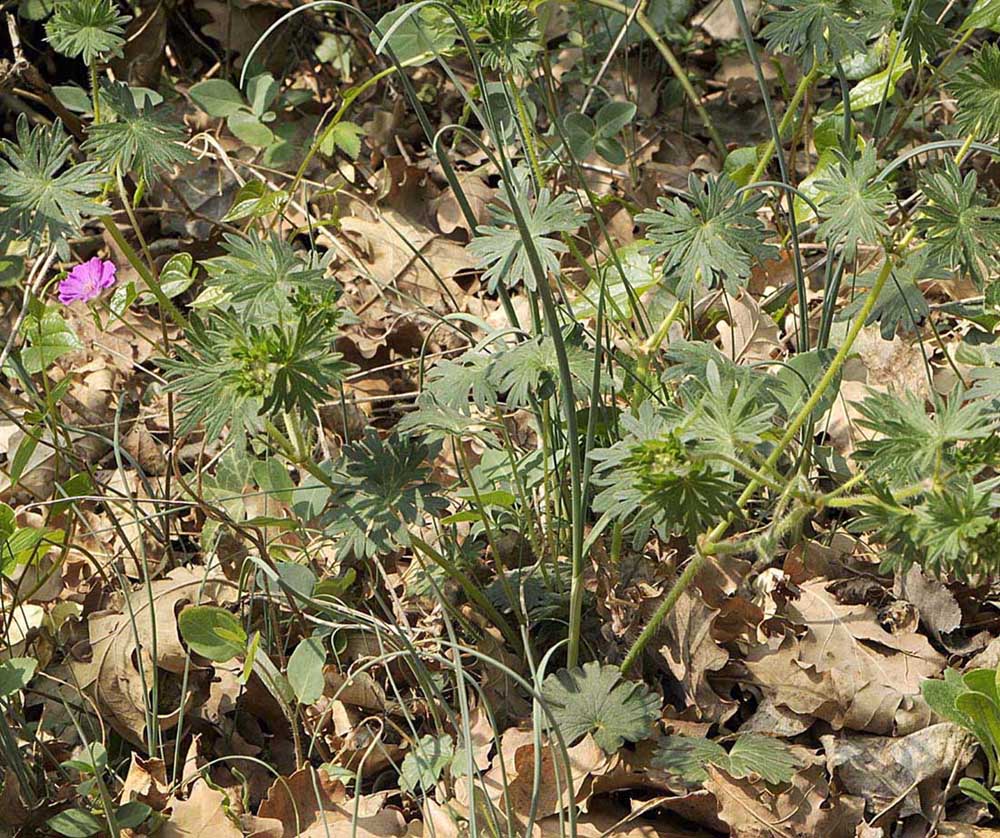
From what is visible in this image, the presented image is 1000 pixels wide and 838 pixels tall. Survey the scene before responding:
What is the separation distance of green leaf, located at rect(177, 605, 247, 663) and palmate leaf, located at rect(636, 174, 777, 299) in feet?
2.53

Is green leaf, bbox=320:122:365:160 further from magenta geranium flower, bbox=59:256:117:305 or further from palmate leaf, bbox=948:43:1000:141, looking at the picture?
palmate leaf, bbox=948:43:1000:141

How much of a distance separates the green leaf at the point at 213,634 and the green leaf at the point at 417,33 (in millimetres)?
831

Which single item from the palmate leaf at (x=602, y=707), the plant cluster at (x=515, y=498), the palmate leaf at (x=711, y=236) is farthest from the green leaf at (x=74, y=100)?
the palmate leaf at (x=602, y=707)

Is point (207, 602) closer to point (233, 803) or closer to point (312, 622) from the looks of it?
point (312, 622)

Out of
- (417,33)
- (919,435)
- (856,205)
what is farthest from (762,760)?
(417,33)

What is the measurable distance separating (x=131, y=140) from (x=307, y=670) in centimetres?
77

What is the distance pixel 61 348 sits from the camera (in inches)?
78.2

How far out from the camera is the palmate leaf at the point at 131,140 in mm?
1506

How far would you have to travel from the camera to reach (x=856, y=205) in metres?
1.32

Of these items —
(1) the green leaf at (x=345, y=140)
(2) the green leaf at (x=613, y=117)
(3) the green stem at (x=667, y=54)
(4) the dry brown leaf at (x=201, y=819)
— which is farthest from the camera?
(1) the green leaf at (x=345, y=140)

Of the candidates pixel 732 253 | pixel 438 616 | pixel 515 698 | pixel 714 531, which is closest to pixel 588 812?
pixel 515 698

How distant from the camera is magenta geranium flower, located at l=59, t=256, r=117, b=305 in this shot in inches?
78.7

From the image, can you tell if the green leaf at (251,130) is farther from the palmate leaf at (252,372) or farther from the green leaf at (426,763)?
the green leaf at (426,763)

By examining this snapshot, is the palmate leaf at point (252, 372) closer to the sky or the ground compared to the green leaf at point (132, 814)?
closer to the sky
